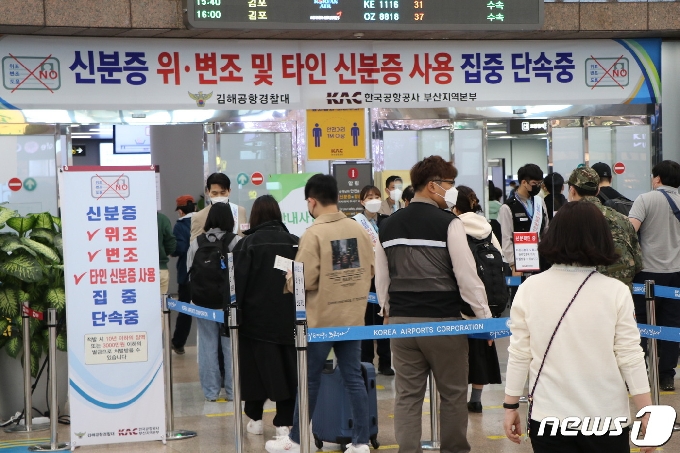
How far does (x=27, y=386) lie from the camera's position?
23.6 feet

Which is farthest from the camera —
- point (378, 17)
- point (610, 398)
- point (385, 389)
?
point (378, 17)

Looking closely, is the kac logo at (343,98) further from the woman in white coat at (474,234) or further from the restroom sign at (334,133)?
the woman in white coat at (474,234)

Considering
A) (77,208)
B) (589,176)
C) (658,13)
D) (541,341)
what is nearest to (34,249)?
(77,208)

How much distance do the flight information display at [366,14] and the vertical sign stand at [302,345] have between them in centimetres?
516

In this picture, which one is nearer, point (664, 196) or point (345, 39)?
point (664, 196)

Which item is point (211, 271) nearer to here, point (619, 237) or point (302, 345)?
point (302, 345)

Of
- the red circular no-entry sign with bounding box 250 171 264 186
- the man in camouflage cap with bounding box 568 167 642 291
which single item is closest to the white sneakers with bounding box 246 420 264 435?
the man in camouflage cap with bounding box 568 167 642 291

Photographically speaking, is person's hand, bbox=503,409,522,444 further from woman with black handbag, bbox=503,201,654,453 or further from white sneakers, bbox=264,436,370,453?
white sneakers, bbox=264,436,370,453

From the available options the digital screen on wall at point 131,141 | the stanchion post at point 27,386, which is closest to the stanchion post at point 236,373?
the stanchion post at point 27,386

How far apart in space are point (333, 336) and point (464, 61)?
711 cm

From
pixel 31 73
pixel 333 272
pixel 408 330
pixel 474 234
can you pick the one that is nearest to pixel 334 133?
pixel 31 73

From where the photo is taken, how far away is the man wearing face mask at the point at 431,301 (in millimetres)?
5301

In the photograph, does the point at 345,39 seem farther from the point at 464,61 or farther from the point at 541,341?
the point at 541,341

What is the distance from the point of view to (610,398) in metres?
3.46
